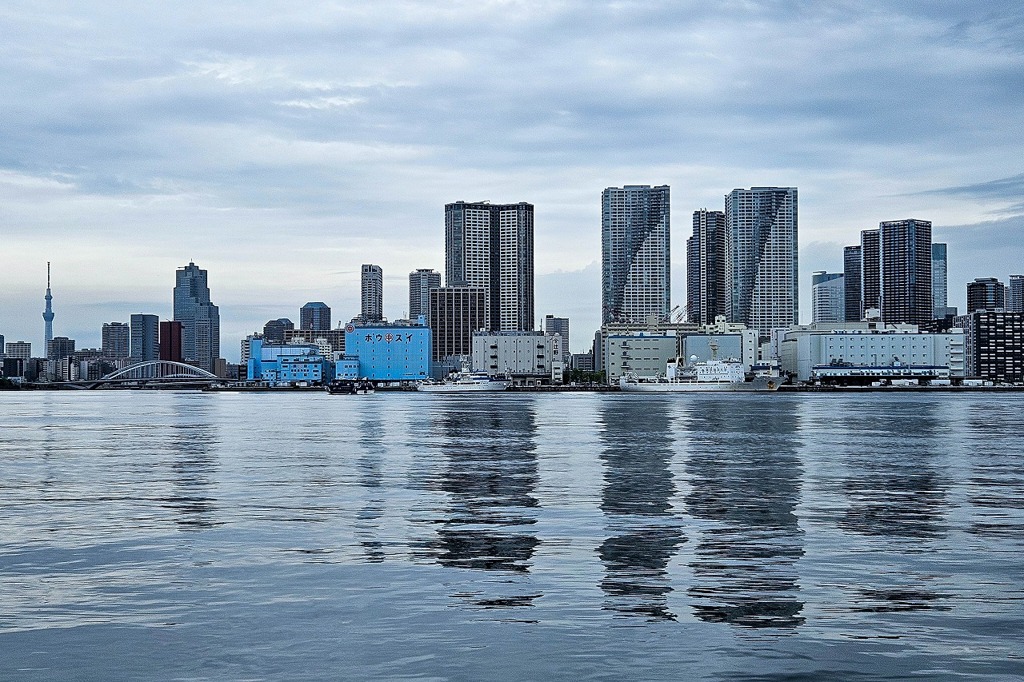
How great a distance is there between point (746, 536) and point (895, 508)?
7.36 metres

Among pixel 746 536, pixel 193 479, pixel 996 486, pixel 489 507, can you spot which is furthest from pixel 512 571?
pixel 996 486

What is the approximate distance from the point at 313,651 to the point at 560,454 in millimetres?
35505

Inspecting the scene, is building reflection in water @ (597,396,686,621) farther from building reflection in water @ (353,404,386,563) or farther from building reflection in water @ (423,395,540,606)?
building reflection in water @ (353,404,386,563)

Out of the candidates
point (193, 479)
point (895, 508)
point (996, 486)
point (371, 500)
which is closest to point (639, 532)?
point (895, 508)

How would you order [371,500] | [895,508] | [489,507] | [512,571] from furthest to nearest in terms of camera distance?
[371,500] → [489,507] → [895,508] → [512,571]

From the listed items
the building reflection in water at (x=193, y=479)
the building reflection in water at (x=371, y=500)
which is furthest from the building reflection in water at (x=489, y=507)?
the building reflection in water at (x=193, y=479)

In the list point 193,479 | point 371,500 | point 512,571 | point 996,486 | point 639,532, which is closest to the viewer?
point 512,571

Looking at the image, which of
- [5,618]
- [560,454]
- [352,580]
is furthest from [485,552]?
[560,454]

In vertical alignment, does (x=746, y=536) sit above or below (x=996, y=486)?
above

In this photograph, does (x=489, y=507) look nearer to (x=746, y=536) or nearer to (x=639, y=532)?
(x=639, y=532)

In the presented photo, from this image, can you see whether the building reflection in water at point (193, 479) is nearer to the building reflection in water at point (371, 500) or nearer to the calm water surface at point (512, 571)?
the calm water surface at point (512, 571)

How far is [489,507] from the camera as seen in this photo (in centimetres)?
2867

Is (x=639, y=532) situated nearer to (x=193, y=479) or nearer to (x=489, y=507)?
(x=489, y=507)

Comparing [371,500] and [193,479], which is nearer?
[371,500]
